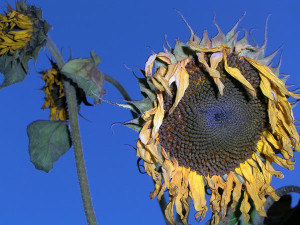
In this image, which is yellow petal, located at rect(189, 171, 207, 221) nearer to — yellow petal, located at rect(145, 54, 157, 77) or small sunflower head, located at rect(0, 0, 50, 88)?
yellow petal, located at rect(145, 54, 157, 77)

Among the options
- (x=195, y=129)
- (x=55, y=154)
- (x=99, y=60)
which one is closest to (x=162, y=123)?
(x=195, y=129)

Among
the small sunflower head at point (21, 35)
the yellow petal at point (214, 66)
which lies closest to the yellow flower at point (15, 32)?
the small sunflower head at point (21, 35)

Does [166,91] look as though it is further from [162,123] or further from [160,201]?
[160,201]

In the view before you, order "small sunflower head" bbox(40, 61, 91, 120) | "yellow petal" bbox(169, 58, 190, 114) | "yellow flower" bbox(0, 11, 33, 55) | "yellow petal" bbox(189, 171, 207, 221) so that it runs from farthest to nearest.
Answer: "small sunflower head" bbox(40, 61, 91, 120), "yellow flower" bbox(0, 11, 33, 55), "yellow petal" bbox(189, 171, 207, 221), "yellow petal" bbox(169, 58, 190, 114)

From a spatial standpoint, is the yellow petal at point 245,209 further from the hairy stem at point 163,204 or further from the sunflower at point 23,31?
the sunflower at point 23,31

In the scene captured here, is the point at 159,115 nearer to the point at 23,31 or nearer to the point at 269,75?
the point at 269,75

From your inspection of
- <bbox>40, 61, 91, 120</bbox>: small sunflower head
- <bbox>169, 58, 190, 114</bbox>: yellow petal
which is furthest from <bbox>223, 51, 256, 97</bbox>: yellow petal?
<bbox>40, 61, 91, 120</bbox>: small sunflower head
